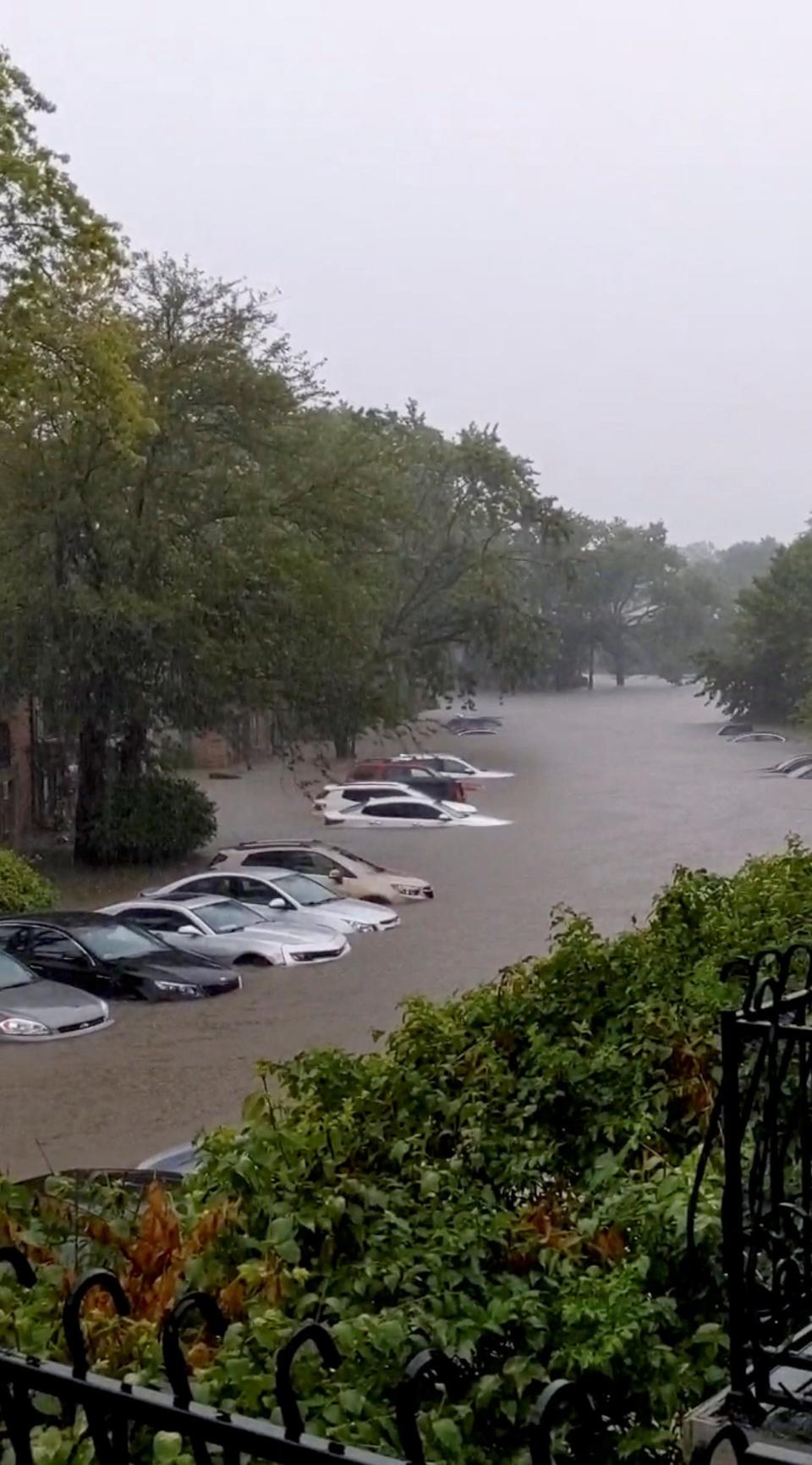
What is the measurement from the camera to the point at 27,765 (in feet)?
87.4

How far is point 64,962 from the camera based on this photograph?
14789 millimetres

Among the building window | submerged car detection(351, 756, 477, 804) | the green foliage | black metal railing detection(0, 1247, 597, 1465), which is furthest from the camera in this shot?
the green foliage

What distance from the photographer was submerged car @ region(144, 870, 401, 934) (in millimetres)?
18281

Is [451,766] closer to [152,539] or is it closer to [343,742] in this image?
[343,742]

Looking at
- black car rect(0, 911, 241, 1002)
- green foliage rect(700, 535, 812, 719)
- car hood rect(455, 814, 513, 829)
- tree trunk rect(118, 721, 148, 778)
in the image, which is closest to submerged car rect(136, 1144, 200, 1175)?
black car rect(0, 911, 241, 1002)

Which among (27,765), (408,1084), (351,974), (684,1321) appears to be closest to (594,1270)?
(684,1321)

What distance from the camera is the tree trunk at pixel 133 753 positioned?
79.7 ft

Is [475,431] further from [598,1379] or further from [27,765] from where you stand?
[598,1379]

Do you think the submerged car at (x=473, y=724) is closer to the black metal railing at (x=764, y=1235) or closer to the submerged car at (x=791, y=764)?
the submerged car at (x=791, y=764)

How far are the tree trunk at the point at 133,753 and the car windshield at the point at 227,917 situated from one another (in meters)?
6.87

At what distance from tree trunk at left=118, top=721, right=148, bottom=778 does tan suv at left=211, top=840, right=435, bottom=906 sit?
286 centimetres

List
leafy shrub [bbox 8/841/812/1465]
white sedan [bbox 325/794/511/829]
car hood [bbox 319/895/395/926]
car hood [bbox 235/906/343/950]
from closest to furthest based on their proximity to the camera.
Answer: leafy shrub [bbox 8/841/812/1465]
car hood [bbox 235/906/343/950]
car hood [bbox 319/895/395/926]
white sedan [bbox 325/794/511/829]

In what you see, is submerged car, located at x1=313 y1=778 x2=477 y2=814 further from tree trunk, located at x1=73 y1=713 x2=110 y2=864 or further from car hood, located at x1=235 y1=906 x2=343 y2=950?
car hood, located at x1=235 y1=906 x2=343 y2=950

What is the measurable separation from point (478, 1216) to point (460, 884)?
61.8ft
